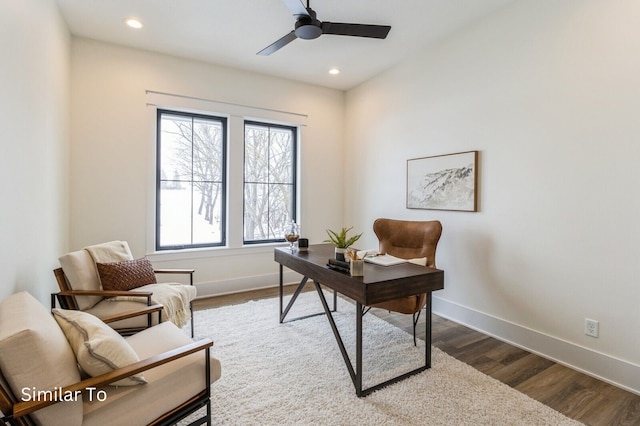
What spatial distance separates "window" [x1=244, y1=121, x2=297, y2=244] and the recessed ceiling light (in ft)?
5.34

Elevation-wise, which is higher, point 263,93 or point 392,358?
point 263,93

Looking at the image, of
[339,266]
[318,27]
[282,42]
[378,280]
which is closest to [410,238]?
[339,266]

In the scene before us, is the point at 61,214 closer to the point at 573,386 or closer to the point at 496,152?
the point at 496,152

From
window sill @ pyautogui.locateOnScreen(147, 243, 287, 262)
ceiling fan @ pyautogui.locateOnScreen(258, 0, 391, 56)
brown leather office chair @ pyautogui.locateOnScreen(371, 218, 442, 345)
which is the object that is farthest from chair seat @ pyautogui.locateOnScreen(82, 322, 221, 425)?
ceiling fan @ pyautogui.locateOnScreen(258, 0, 391, 56)

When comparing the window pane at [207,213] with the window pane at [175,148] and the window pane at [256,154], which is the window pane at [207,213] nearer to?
the window pane at [175,148]

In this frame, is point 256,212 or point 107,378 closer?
point 107,378

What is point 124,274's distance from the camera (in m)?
2.55

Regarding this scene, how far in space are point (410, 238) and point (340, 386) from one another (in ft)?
5.38

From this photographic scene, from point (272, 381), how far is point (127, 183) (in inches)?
111

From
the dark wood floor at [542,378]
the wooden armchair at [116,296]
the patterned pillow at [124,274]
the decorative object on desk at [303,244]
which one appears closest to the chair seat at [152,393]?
the wooden armchair at [116,296]

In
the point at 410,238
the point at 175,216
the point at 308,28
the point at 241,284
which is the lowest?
the point at 241,284

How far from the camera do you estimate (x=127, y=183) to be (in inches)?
142

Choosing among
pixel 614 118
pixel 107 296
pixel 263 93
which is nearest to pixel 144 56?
pixel 263 93

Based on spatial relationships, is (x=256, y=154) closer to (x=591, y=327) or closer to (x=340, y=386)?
(x=340, y=386)
